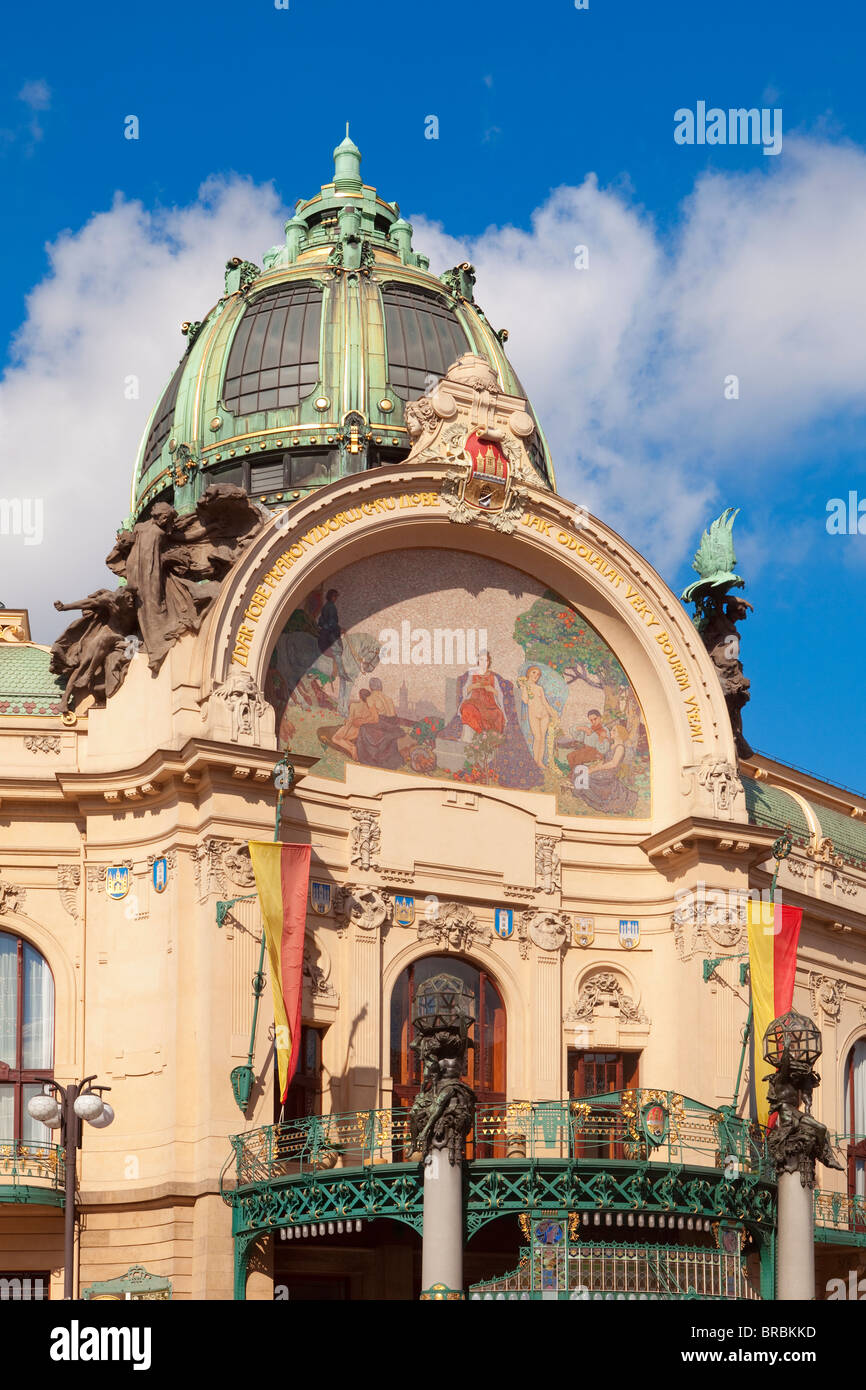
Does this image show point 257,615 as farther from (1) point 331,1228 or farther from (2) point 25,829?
(1) point 331,1228

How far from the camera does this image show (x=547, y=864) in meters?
35.9

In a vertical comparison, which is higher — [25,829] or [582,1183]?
[25,829]

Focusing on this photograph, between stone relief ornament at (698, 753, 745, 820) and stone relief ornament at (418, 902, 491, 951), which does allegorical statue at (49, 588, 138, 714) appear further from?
stone relief ornament at (698, 753, 745, 820)

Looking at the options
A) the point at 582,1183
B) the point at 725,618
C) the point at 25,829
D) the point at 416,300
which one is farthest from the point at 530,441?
the point at 582,1183

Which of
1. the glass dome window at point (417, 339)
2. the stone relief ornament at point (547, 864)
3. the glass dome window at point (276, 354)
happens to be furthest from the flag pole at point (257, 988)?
the glass dome window at point (417, 339)

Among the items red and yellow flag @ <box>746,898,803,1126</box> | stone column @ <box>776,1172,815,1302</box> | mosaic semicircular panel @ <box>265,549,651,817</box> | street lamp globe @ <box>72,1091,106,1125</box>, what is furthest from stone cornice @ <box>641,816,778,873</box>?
street lamp globe @ <box>72,1091,106,1125</box>

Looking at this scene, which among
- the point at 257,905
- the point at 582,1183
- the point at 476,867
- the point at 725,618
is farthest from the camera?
the point at 725,618

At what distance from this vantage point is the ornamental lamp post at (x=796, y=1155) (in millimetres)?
30469

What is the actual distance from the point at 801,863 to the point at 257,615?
A: 11.0 meters

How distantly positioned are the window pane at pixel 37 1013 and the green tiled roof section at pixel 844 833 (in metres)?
14.4

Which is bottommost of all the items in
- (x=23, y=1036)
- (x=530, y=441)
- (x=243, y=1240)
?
(x=243, y=1240)

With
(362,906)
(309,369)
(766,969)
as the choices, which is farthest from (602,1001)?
(309,369)

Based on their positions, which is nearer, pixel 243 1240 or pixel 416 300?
pixel 243 1240

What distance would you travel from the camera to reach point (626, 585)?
3681 cm
